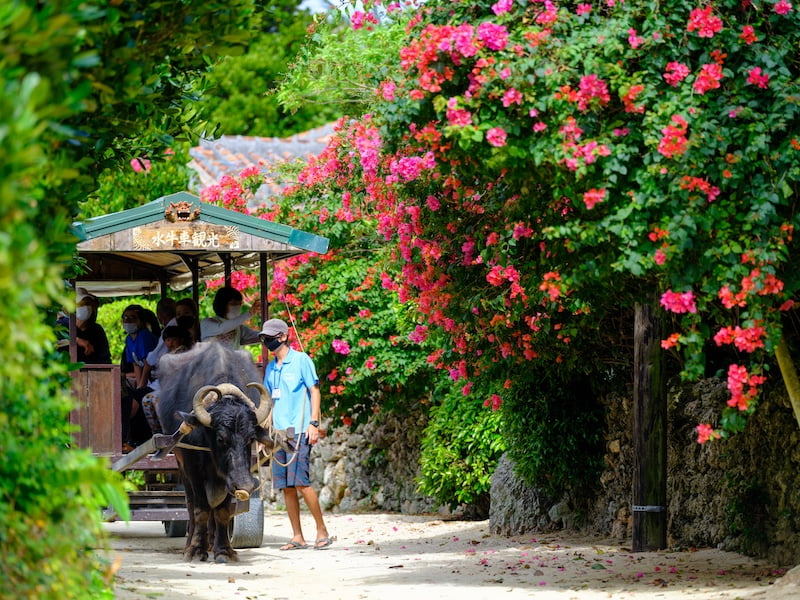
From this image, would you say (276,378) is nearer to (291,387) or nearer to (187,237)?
(291,387)

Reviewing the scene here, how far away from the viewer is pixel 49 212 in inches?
207

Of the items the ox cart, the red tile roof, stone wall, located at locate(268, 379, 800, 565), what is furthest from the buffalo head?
the red tile roof

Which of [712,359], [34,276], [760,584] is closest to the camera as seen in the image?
[34,276]

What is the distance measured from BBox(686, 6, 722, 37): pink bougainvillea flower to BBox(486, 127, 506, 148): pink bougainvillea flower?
1.30m

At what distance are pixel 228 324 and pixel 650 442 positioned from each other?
4.08 m

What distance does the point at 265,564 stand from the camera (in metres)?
10.5

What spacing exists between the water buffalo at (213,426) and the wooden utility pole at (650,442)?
123 inches

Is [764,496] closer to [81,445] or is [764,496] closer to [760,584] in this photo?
[760,584]

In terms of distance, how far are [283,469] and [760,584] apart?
5.03 m

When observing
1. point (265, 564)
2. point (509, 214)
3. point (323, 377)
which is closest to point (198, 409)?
point (265, 564)

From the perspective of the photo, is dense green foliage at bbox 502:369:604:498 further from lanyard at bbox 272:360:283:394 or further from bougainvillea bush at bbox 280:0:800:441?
bougainvillea bush at bbox 280:0:800:441

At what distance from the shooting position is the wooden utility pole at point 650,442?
10211 mm

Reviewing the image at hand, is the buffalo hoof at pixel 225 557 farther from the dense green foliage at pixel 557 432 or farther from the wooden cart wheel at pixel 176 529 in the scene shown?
the wooden cart wheel at pixel 176 529

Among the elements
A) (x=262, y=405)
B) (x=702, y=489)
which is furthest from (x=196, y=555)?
(x=702, y=489)
